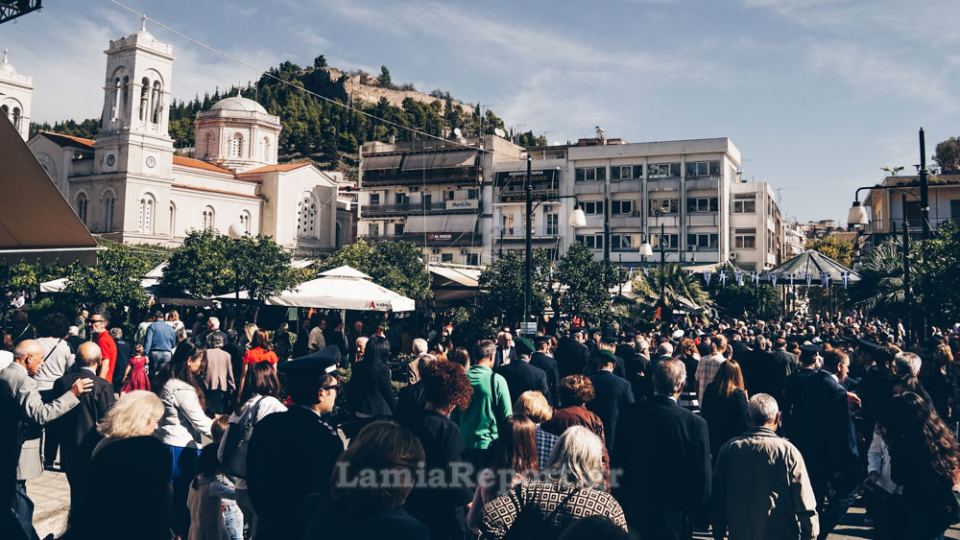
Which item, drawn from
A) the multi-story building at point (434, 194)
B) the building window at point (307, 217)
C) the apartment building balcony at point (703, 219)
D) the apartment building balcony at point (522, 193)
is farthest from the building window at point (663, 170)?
the building window at point (307, 217)

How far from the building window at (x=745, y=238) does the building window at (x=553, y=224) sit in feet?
41.8

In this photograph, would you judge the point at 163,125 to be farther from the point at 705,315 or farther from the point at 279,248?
the point at 705,315

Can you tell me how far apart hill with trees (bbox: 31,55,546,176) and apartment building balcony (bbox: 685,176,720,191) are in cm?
4749

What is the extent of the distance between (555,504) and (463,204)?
55243 mm

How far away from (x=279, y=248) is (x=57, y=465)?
18537 millimetres

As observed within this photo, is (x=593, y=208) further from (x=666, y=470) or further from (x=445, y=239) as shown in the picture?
(x=666, y=470)

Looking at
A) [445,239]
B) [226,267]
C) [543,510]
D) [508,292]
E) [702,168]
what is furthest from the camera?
[445,239]

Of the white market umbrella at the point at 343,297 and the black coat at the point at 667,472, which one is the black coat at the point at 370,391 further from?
the white market umbrella at the point at 343,297

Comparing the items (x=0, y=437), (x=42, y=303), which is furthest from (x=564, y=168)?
(x=0, y=437)

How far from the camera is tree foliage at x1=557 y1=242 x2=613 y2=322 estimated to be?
75.6 feet

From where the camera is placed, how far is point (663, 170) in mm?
51656

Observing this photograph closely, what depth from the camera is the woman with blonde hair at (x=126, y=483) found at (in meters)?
3.57

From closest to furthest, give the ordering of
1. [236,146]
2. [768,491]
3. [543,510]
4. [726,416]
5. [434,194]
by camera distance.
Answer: [543,510], [768,491], [726,416], [434,194], [236,146]

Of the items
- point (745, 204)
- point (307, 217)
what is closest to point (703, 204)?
point (745, 204)
